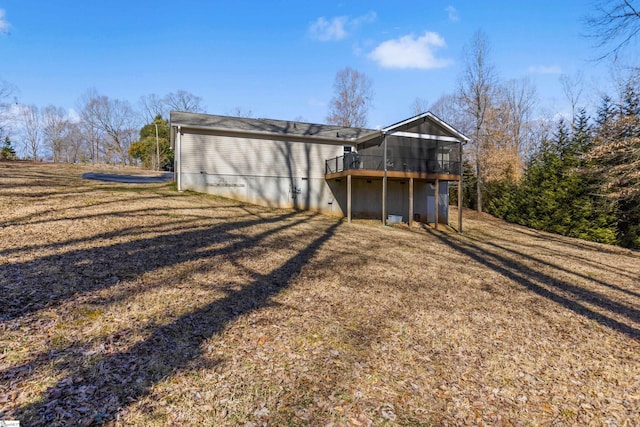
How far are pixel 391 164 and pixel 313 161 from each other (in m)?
4.12

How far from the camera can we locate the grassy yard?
10.7 feet

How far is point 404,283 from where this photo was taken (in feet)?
23.7

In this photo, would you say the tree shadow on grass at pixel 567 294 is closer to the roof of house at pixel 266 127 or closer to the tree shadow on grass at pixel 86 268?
the tree shadow on grass at pixel 86 268

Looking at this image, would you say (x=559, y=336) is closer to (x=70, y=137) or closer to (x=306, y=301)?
(x=306, y=301)

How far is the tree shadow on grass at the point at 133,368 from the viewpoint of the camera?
9.43 ft

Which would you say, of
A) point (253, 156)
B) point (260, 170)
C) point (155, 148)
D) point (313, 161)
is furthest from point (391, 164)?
point (155, 148)

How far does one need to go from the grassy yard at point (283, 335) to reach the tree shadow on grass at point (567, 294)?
6 cm

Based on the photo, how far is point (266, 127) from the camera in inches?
695

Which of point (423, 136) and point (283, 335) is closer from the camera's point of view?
point (283, 335)

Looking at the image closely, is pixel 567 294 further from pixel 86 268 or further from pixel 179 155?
pixel 179 155

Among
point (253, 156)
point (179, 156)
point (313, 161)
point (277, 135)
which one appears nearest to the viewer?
point (179, 156)

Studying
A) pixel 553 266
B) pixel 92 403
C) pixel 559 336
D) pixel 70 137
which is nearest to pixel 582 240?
pixel 553 266

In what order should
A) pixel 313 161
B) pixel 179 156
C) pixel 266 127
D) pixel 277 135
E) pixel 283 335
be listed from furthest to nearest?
pixel 313 161, pixel 266 127, pixel 277 135, pixel 179 156, pixel 283 335

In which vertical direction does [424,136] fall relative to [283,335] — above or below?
above
